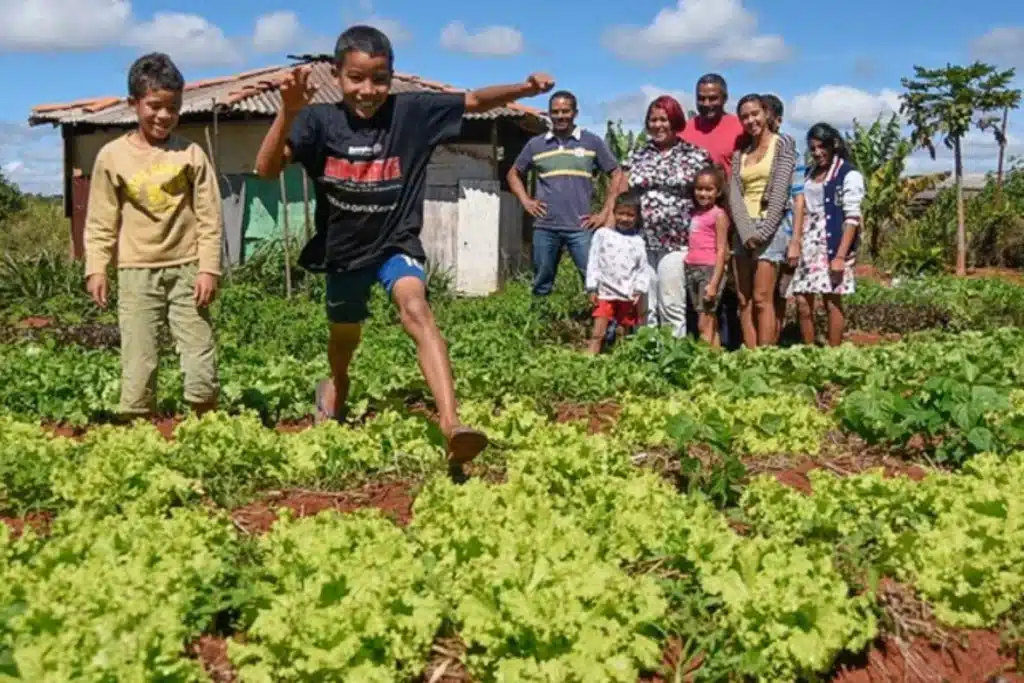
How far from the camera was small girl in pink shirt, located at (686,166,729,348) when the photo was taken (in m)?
8.62

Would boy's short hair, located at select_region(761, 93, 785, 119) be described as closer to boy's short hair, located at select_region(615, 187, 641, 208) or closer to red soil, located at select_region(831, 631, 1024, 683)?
boy's short hair, located at select_region(615, 187, 641, 208)

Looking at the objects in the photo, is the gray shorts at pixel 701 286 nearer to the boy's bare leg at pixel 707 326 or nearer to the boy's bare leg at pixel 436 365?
the boy's bare leg at pixel 707 326

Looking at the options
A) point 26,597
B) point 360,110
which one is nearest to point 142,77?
point 360,110

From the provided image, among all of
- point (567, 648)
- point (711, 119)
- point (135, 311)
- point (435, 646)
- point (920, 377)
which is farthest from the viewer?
point (711, 119)

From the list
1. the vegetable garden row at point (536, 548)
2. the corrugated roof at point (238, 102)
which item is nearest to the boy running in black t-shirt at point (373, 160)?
the vegetable garden row at point (536, 548)

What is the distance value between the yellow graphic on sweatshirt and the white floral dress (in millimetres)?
5362

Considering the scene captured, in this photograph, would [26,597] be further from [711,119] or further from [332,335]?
[711,119]

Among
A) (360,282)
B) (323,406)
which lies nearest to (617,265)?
(323,406)

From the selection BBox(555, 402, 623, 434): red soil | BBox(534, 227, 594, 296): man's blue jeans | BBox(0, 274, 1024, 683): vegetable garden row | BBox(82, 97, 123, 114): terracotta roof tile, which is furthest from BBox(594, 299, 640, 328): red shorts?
BBox(82, 97, 123, 114): terracotta roof tile

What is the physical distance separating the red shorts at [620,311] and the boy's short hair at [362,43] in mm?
4417

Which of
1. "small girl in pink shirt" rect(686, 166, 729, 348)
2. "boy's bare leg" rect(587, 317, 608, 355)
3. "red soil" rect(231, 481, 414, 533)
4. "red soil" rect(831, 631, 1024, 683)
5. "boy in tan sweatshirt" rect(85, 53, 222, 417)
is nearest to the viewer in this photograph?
"red soil" rect(831, 631, 1024, 683)

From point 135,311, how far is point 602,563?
3.44 meters

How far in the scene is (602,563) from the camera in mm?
3461

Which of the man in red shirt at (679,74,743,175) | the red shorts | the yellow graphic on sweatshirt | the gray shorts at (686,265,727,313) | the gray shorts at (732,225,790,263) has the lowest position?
the red shorts
